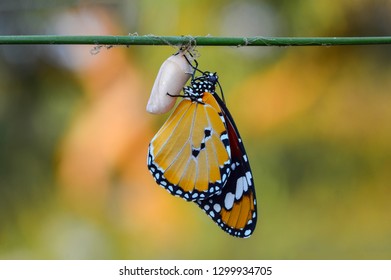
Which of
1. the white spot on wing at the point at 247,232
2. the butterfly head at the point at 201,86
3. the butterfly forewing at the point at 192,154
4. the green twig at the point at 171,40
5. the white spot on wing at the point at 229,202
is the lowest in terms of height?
the green twig at the point at 171,40

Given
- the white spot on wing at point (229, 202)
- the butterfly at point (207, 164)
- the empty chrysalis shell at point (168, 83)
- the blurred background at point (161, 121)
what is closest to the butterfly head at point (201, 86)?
the butterfly at point (207, 164)

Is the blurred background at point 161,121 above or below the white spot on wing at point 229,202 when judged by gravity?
above

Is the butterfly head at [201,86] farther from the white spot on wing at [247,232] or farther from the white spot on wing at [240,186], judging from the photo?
the white spot on wing at [247,232]

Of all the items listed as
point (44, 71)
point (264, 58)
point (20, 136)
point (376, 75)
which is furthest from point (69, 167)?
point (376, 75)

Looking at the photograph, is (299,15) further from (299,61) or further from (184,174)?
(184,174)

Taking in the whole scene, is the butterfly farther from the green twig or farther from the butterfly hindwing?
the green twig

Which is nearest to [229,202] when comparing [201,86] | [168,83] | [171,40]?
[201,86]
